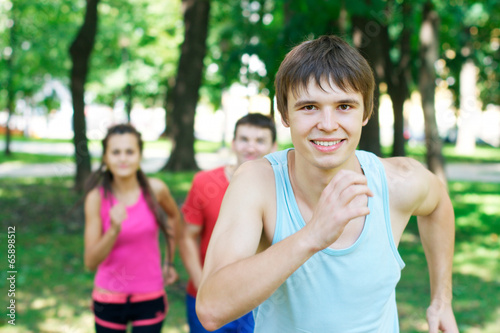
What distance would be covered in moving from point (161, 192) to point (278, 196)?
2.32 metres

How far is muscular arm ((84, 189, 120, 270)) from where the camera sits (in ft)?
11.3

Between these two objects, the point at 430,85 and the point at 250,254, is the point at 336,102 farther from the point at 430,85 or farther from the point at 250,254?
the point at 430,85

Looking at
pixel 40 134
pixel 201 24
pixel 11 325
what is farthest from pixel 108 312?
pixel 40 134

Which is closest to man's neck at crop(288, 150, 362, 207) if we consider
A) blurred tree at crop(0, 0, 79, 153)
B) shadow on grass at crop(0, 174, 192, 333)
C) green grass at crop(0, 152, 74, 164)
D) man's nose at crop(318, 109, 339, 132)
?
man's nose at crop(318, 109, 339, 132)

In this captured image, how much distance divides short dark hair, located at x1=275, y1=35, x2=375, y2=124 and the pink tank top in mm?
2114

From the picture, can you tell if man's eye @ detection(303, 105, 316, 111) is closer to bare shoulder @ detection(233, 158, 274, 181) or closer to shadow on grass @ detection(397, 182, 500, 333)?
bare shoulder @ detection(233, 158, 274, 181)

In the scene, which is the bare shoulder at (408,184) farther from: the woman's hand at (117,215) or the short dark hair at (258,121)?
the woman's hand at (117,215)

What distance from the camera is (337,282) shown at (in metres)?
1.77

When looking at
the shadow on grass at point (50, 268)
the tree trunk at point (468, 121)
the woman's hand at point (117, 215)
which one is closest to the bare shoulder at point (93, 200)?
the woman's hand at point (117, 215)

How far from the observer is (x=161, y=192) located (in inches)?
157

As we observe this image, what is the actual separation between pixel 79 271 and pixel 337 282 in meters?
6.32

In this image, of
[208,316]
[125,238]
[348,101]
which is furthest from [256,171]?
[125,238]

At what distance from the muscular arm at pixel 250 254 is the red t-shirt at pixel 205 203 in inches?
67.6

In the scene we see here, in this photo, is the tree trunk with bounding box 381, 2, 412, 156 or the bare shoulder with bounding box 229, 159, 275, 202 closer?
the bare shoulder with bounding box 229, 159, 275, 202
